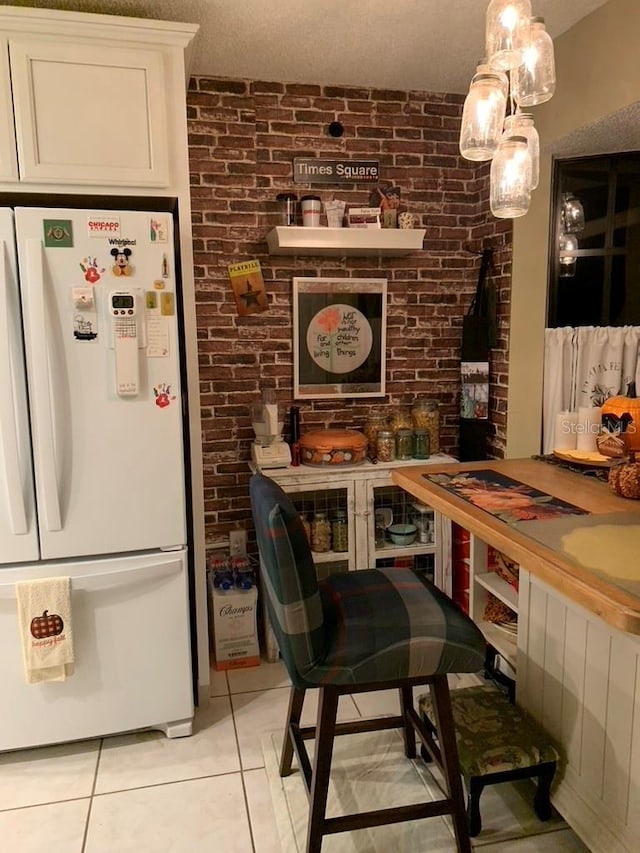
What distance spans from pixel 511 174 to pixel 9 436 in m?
1.73

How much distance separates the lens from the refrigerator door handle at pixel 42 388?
2.05 m

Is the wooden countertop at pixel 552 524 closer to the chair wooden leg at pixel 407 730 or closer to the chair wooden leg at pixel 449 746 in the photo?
the chair wooden leg at pixel 449 746

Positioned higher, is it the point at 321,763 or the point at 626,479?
the point at 626,479

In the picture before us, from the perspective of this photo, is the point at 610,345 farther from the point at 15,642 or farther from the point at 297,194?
the point at 15,642

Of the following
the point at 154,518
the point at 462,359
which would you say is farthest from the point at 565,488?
the point at 462,359

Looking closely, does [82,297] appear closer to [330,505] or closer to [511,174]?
[511,174]

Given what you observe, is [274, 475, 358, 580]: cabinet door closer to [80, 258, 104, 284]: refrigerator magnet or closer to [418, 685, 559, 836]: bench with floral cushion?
[418, 685, 559, 836]: bench with floral cushion

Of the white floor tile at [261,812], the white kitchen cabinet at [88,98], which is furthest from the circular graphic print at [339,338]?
the white floor tile at [261,812]

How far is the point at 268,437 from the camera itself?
118 inches

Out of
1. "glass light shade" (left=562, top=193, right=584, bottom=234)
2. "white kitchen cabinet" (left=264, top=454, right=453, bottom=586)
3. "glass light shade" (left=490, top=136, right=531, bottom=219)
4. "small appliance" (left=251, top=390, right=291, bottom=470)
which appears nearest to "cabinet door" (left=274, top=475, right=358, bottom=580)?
"white kitchen cabinet" (left=264, top=454, right=453, bottom=586)

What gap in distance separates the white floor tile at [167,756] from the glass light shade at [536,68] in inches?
88.7

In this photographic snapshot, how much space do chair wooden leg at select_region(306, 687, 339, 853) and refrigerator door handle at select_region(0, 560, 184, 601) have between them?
88 cm

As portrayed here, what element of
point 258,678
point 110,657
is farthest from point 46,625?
point 258,678

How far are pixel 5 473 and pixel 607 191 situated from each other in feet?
8.90
